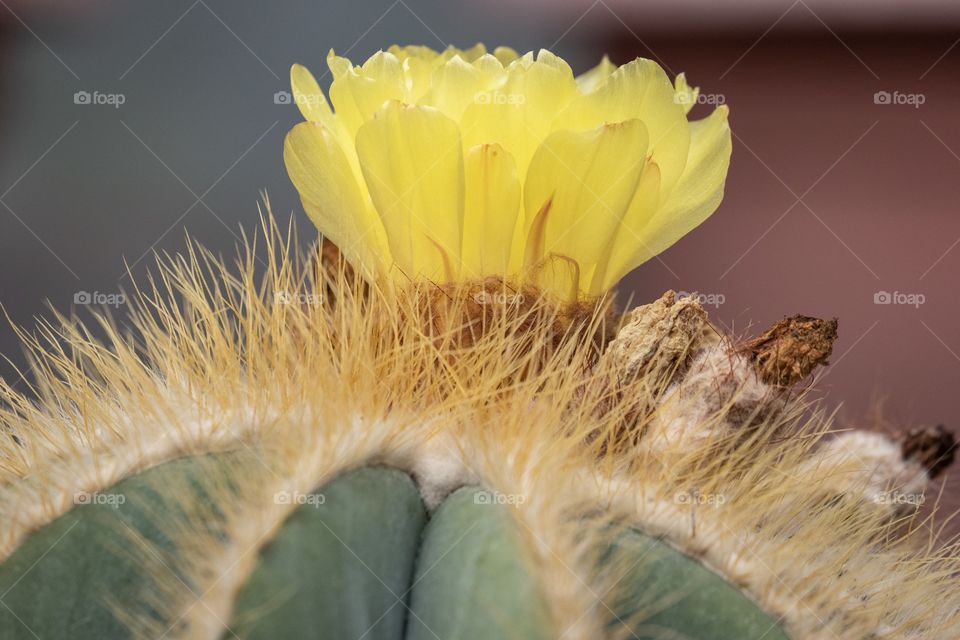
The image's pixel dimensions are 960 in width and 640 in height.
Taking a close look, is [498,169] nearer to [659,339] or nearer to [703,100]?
[659,339]

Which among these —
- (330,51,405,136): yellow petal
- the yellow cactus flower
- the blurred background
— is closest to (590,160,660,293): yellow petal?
the yellow cactus flower

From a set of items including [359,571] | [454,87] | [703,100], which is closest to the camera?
[359,571]

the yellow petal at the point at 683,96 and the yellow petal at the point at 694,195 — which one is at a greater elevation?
the yellow petal at the point at 683,96

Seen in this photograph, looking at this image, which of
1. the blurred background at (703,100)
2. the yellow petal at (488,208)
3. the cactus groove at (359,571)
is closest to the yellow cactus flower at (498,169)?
the yellow petal at (488,208)

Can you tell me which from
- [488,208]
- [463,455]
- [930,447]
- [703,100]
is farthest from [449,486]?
[703,100]

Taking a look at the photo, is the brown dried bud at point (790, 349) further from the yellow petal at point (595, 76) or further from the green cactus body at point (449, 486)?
the yellow petal at point (595, 76)
